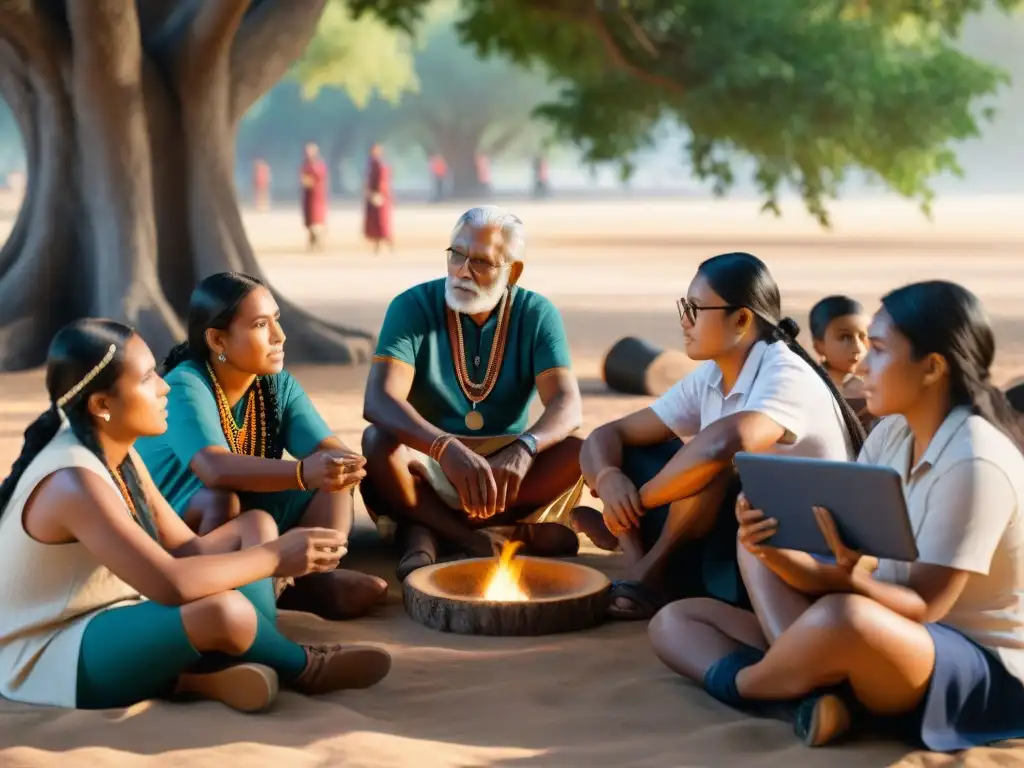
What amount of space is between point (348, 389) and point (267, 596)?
632 centimetres

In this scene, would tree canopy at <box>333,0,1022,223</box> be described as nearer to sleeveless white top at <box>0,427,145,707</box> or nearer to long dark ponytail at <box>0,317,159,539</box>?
long dark ponytail at <box>0,317,159,539</box>

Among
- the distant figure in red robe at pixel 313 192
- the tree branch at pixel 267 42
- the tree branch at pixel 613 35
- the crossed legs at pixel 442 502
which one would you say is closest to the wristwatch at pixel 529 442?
the crossed legs at pixel 442 502

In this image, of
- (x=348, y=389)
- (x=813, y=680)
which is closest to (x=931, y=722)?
(x=813, y=680)

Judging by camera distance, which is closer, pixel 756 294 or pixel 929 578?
pixel 929 578

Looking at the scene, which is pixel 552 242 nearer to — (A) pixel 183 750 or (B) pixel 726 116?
(B) pixel 726 116

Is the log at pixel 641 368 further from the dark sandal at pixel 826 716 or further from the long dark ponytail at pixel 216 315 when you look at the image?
the dark sandal at pixel 826 716

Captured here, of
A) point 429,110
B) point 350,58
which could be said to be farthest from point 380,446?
point 429,110

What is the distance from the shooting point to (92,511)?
3.69 metres

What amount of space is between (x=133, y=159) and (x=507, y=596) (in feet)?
24.2

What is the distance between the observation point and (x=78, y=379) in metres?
3.82

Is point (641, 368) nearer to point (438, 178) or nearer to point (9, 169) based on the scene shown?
point (438, 178)

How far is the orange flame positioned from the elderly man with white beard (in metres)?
0.39

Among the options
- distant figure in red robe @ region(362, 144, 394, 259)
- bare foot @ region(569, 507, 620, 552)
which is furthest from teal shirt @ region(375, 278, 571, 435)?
distant figure in red robe @ region(362, 144, 394, 259)

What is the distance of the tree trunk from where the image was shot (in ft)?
36.6
